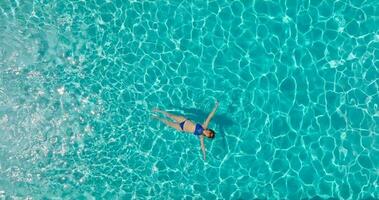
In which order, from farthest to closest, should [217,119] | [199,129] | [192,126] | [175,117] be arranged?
[217,119] < [175,117] < [192,126] < [199,129]

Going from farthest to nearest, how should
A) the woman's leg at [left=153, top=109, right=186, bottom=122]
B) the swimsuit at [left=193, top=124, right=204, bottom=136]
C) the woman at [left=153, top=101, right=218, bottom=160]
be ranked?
the woman's leg at [left=153, top=109, right=186, bottom=122], the swimsuit at [left=193, top=124, right=204, bottom=136], the woman at [left=153, top=101, right=218, bottom=160]

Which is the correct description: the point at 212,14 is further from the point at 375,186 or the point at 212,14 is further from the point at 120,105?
the point at 375,186

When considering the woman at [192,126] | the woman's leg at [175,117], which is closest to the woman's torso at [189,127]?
the woman at [192,126]

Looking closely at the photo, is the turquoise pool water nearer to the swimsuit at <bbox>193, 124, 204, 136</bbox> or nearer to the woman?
the woman

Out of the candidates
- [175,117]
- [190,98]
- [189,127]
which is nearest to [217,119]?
[190,98]

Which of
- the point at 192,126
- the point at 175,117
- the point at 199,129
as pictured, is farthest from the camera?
the point at 175,117

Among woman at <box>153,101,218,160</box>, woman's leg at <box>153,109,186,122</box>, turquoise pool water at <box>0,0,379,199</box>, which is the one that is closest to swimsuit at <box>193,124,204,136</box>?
woman at <box>153,101,218,160</box>

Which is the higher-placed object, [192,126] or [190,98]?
[190,98]

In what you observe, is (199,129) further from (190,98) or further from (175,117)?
(190,98)
